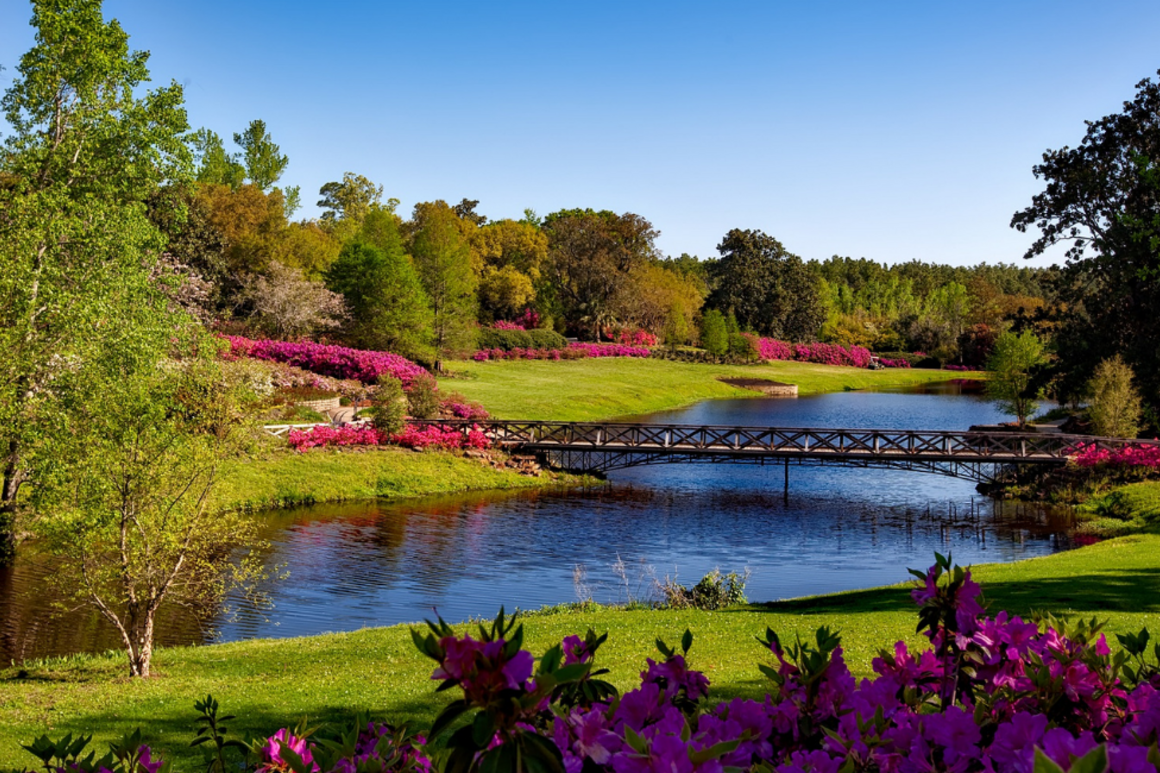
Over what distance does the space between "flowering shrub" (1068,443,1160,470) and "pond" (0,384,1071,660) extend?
10.7 feet

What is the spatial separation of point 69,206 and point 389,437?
1686 cm

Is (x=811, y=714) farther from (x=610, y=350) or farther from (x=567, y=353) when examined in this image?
(x=610, y=350)

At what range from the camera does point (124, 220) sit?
21.2 meters

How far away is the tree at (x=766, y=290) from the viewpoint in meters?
110

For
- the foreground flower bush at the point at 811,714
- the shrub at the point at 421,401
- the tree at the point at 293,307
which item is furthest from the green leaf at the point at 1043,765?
the tree at the point at 293,307

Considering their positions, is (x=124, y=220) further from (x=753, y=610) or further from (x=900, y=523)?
(x=900, y=523)

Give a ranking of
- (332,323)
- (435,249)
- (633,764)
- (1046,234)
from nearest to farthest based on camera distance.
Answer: (633,764), (1046,234), (332,323), (435,249)

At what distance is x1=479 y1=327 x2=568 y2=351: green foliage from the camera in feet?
248

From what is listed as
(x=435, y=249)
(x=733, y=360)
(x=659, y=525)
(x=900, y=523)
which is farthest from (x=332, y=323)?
(x=733, y=360)

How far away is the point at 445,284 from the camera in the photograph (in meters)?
60.8

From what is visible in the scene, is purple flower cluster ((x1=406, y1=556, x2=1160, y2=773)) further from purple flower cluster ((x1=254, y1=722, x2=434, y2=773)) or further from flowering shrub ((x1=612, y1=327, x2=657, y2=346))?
flowering shrub ((x1=612, y1=327, x2=657, y2=346))

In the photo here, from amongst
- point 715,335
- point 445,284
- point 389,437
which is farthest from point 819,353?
point 389,437

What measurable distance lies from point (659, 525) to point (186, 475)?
17277mm

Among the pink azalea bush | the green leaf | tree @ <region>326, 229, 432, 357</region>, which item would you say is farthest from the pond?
the pink azalea bush
